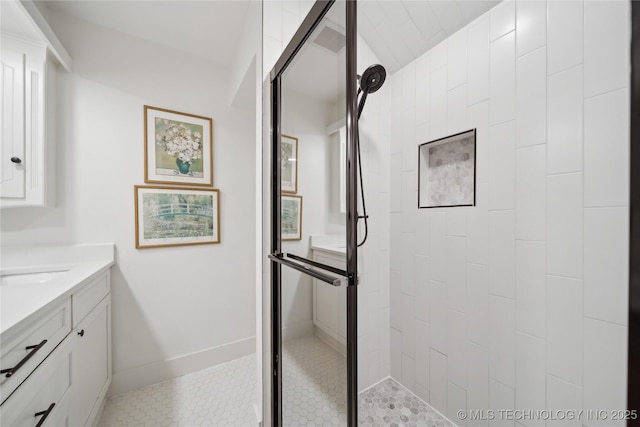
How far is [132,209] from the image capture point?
1.65 m

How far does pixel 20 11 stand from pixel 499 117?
230cm

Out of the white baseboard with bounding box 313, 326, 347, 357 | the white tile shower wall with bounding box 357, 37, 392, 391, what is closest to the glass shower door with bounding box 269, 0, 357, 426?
the white baseboard with bounding box 313, 326, 347, 357

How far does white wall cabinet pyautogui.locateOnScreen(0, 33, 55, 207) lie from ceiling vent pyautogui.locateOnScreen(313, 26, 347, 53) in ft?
5.00

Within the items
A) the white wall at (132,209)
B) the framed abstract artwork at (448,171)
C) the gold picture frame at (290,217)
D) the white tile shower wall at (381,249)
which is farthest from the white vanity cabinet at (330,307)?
the white wall at (132,209)

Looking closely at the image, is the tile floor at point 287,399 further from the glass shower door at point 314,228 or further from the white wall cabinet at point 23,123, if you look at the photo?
the white wall cabinet at point 23,123

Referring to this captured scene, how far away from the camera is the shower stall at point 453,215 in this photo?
2.80 feet

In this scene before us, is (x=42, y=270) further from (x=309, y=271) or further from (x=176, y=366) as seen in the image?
(x=309, y=271)

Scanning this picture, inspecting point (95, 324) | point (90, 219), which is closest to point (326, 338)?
point (95, 324)

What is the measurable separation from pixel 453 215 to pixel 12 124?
2.39 m

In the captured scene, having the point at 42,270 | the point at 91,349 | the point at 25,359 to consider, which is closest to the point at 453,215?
the point at 25,359

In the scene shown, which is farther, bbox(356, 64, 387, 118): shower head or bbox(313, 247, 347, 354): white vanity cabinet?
bbox(356, 64, 387, 118): shower head

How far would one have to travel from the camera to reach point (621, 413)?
2.77ft

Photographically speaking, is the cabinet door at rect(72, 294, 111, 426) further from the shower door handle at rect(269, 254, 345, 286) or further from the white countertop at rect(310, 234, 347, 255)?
the white countertop at rect(310, 234, 347, 255)

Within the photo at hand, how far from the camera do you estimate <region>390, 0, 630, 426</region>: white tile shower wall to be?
86 centimetres
